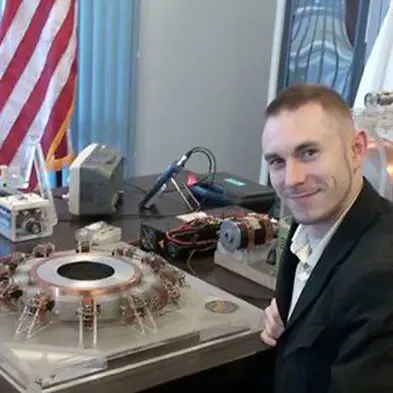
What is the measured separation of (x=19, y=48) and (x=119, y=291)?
198 cm

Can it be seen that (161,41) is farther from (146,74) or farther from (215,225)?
(215,225)

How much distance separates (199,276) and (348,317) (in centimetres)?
64

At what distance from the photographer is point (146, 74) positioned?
12.1 feet

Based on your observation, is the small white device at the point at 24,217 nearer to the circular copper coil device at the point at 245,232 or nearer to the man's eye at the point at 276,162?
the circular copper coil device at the point at 245,232

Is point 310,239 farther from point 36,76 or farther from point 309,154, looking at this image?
point 36,76

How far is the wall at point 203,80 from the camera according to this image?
3699mm

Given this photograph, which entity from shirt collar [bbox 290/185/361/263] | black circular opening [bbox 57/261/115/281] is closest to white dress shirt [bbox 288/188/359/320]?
shirt collar [bbox 290/185/361/263]

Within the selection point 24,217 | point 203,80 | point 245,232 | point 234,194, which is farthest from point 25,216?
point 203,80

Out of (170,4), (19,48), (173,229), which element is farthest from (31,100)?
(173,229)

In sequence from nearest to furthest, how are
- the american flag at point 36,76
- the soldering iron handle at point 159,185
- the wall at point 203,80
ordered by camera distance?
the soldering iron handle at point 159,185, the american flag at point 36,76, the wall at point 203,80

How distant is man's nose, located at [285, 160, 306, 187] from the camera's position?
126 centimetres

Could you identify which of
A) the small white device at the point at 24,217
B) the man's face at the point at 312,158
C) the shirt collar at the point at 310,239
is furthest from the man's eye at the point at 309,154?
the small white device at the point at 24,217

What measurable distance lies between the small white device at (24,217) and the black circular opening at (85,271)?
1.44ft

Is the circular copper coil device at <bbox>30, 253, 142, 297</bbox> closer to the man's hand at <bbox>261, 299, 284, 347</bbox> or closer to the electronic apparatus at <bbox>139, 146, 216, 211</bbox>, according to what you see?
the man's hand at <bbox>261, 299, 284, 347</bbox>
